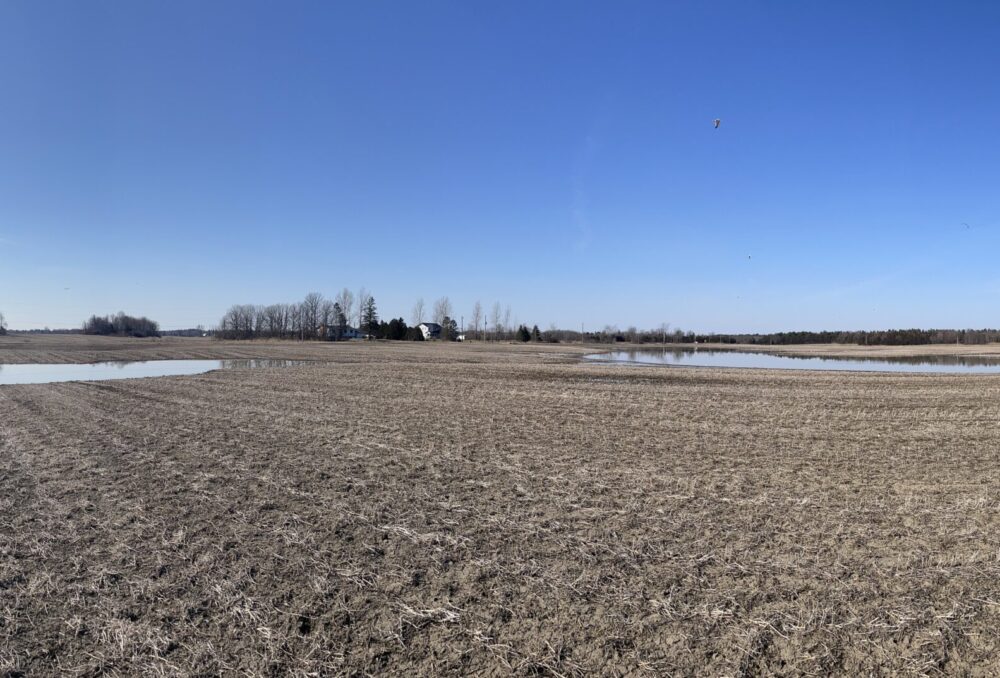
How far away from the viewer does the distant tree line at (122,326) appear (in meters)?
159

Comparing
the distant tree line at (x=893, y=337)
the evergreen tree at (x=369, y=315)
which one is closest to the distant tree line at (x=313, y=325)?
the evergreen tree at (x=369, y=315)

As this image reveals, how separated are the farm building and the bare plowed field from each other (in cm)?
12763

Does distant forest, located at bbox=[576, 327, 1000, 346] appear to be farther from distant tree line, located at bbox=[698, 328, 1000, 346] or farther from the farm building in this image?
the farm building

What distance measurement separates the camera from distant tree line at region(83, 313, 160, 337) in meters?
159

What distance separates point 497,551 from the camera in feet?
17.5

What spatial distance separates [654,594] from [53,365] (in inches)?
1818

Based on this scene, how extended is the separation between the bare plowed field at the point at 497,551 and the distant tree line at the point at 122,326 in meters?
171

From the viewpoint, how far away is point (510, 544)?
5.50m

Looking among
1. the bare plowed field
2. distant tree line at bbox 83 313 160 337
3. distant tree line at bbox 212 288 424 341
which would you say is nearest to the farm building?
distant tree line at bbox 212 288 424 341

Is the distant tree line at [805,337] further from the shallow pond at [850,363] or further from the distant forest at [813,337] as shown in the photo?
the shallow pond at [850,363]

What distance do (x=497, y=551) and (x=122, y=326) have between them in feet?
680

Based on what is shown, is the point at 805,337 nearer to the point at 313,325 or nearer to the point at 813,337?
the point at 813,337

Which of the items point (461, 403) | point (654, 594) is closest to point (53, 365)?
point (461, 403)

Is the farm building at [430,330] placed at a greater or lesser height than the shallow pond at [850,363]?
greater
